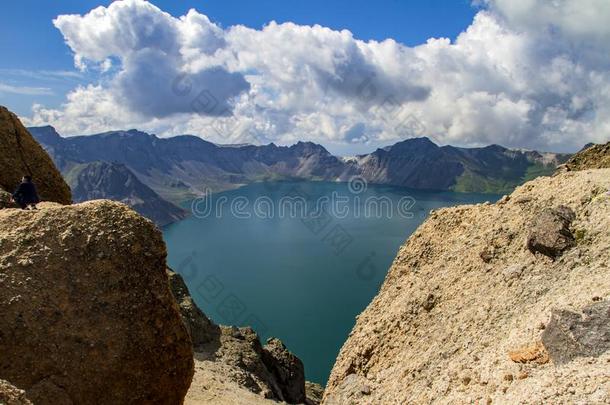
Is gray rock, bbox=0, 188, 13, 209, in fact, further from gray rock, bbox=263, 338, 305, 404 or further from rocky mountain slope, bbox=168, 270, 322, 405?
gray rock, bbox=263, 338, 305, 404

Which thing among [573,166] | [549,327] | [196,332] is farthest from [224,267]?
[549,327]

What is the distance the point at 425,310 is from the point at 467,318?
11.4 feet

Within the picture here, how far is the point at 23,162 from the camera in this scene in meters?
29.0

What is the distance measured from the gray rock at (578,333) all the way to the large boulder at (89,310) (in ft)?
44.2

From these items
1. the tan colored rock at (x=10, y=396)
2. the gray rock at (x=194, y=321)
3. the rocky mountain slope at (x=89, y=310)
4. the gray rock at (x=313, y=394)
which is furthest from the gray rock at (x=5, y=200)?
the gray rock at (x=313, y=394)

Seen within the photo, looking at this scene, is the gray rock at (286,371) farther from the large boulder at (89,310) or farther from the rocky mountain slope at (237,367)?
the large boulder at (89,310)

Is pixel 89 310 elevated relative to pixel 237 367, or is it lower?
elevated

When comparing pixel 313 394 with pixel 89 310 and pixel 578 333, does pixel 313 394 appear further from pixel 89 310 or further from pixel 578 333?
pixel 578 333

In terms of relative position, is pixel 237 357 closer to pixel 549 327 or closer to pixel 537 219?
pixel 537 219

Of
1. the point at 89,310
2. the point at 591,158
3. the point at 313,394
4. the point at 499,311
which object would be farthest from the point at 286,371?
the point at 89,310

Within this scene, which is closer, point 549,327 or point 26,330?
point 549,327

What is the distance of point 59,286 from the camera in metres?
16.6

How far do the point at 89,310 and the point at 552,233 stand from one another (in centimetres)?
1875

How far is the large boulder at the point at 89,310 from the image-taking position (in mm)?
15797
